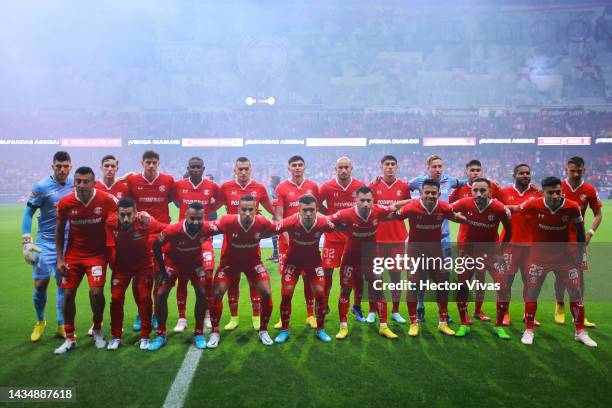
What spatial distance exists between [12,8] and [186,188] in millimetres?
43833

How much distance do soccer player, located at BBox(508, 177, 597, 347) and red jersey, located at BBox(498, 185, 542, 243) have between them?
0.79 m

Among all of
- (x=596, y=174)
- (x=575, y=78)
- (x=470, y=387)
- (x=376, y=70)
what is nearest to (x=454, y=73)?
(x=376, y=70)

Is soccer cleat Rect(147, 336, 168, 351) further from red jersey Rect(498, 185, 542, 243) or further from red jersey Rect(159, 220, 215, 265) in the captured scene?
red jersey Rect(498, 185, 542, 243)

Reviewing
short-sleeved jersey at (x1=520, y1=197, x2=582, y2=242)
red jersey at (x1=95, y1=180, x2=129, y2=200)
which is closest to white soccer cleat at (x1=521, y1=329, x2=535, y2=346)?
short-sleeved jersey at (x1=520, y1=197, x2=582, y2=242)

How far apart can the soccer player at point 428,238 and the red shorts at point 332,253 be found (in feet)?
3.59

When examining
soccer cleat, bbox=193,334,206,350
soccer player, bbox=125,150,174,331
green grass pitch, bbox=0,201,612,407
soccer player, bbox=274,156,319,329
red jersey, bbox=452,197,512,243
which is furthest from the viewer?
soccer player, bbox=274,156,319,329

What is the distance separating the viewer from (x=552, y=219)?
19.8 ft

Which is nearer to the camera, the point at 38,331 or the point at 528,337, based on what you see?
the point at 528,337

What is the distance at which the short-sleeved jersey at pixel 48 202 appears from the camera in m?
6.10

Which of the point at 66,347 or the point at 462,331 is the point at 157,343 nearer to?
the point at 66,347

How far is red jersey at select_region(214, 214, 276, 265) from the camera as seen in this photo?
5.97m

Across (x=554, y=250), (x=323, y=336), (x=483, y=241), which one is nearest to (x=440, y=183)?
(x=483, y=241)

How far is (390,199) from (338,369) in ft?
10.3

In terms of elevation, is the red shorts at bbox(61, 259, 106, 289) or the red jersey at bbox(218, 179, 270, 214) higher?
the red jersey at bbox(218, 179, 270, 214)
